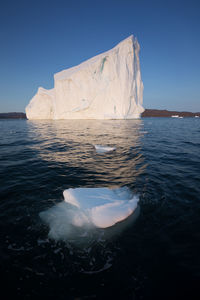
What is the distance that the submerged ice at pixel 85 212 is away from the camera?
2.10 meters

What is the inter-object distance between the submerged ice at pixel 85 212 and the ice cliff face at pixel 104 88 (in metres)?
32.4

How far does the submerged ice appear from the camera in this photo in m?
2.10

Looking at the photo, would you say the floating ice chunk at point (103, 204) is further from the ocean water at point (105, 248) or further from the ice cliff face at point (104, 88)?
the ice cliff face at point (104, 88)

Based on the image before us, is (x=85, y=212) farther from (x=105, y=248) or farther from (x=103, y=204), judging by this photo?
(x=105, y=248)

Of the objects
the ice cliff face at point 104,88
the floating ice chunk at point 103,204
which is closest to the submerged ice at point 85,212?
the floating ice chunk at point 103,204

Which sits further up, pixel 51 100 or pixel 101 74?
pixel 101 74

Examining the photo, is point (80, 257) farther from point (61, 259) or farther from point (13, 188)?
point (13, 188)

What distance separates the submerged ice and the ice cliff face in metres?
32.4

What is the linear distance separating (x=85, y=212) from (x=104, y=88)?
112ft

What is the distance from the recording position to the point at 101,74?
33031 millimetres

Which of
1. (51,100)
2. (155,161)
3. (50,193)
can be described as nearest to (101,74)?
(51,100)

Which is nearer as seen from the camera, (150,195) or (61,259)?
(61,259)

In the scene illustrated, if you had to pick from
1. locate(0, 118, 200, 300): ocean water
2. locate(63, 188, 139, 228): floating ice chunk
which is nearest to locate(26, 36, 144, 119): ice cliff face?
locate(63, 188, 139, 228): floating ice chunk

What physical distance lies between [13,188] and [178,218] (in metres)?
3.42
